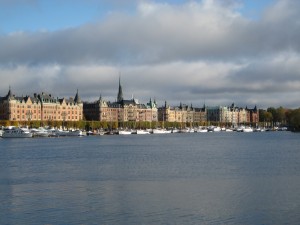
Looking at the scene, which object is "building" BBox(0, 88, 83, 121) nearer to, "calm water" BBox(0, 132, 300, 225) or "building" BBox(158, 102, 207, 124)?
"building" BBox(158, 102, 207, 124)

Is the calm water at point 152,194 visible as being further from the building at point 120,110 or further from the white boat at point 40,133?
the building at point 120,110

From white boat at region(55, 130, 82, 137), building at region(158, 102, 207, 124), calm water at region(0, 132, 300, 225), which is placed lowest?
calm water at region(0, 132, 300, 225)

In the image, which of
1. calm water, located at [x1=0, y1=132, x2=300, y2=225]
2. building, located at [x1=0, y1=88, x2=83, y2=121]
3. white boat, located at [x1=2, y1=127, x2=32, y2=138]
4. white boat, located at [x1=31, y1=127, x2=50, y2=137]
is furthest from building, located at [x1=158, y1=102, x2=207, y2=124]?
calm water, located at [x1=0, y1=132, x2=300, y2=225]

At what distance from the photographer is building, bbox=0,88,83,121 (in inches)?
4743

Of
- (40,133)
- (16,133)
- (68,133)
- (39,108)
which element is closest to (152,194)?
(16,133)

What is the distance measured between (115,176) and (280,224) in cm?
1288

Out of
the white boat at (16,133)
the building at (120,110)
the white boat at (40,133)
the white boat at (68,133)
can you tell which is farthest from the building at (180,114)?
the white boat at (16,133)

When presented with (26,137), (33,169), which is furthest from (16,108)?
(33,169)

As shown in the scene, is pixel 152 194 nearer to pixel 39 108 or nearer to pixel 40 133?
pixel 40 133

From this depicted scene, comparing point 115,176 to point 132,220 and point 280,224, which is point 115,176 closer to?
point 132,220

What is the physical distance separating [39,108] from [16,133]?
1163 inches

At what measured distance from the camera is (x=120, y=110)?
15388 centimetres

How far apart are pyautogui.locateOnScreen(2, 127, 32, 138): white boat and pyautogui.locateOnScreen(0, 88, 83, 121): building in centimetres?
2219

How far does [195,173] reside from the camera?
2947cm
